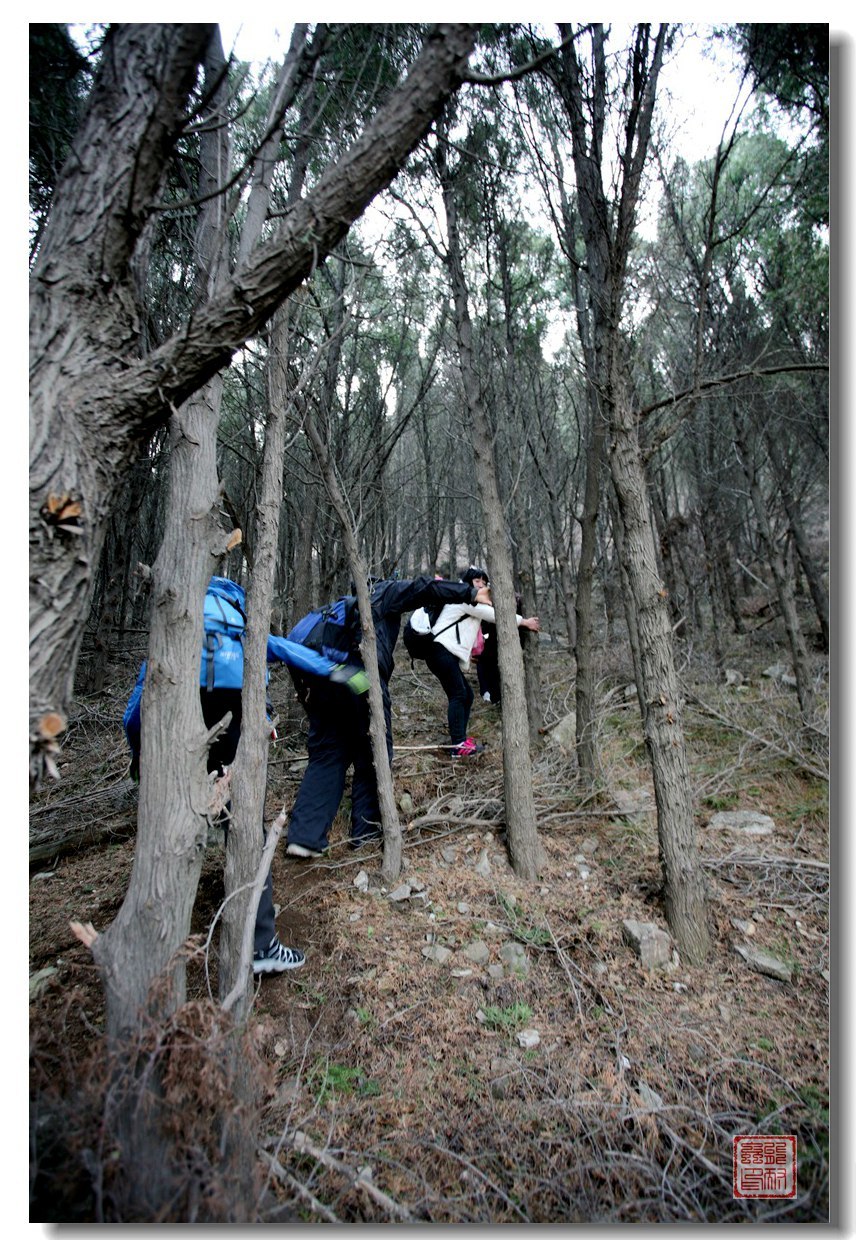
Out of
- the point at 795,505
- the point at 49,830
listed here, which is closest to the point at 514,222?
the point at 795,505

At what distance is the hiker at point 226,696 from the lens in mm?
2145

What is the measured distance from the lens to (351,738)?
330 cm

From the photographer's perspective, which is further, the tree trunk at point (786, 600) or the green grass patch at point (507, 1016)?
the tree trunk at point (786, 600)

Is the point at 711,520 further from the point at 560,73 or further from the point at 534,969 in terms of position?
the point at 534,969

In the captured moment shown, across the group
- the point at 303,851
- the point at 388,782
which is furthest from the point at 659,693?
the point at 303,851

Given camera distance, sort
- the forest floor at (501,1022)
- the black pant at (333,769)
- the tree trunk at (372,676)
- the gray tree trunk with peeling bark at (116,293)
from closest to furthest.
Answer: the gray tree trunk with peeling bark at (116,293)
the forest floor at (501,1022)
the tree trunk at (372,676)
the black pant at (333,769)

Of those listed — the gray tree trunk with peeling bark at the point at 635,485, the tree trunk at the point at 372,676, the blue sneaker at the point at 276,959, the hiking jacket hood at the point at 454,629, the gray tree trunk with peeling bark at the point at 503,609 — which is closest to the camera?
the blue sneaker at the point at 276,959

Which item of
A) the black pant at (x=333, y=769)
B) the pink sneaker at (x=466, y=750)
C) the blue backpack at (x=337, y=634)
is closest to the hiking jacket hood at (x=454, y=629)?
the pink sneaker at (x=466, y=750)

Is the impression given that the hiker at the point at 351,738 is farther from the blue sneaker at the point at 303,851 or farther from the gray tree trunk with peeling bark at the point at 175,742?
the gray tree trunk with peeling bark at the point at 175,742

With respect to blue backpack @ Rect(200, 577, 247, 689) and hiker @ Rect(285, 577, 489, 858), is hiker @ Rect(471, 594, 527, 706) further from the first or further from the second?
blue backpack @ Rect(200, 577, 247, 689)

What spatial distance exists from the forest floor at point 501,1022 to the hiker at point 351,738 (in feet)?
0.70

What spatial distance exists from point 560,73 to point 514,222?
6.49 feet

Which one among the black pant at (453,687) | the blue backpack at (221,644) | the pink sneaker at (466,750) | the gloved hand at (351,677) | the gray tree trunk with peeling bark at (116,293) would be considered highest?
the gray tree trunk with peeling bark at (116,293)

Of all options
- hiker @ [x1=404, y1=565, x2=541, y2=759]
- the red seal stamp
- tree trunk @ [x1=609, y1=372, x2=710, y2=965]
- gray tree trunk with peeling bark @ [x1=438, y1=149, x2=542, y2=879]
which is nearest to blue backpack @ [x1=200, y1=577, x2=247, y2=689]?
gray tree trunk with peeling bark @ [x1=438, y1=149, x2=542, y2=879]
